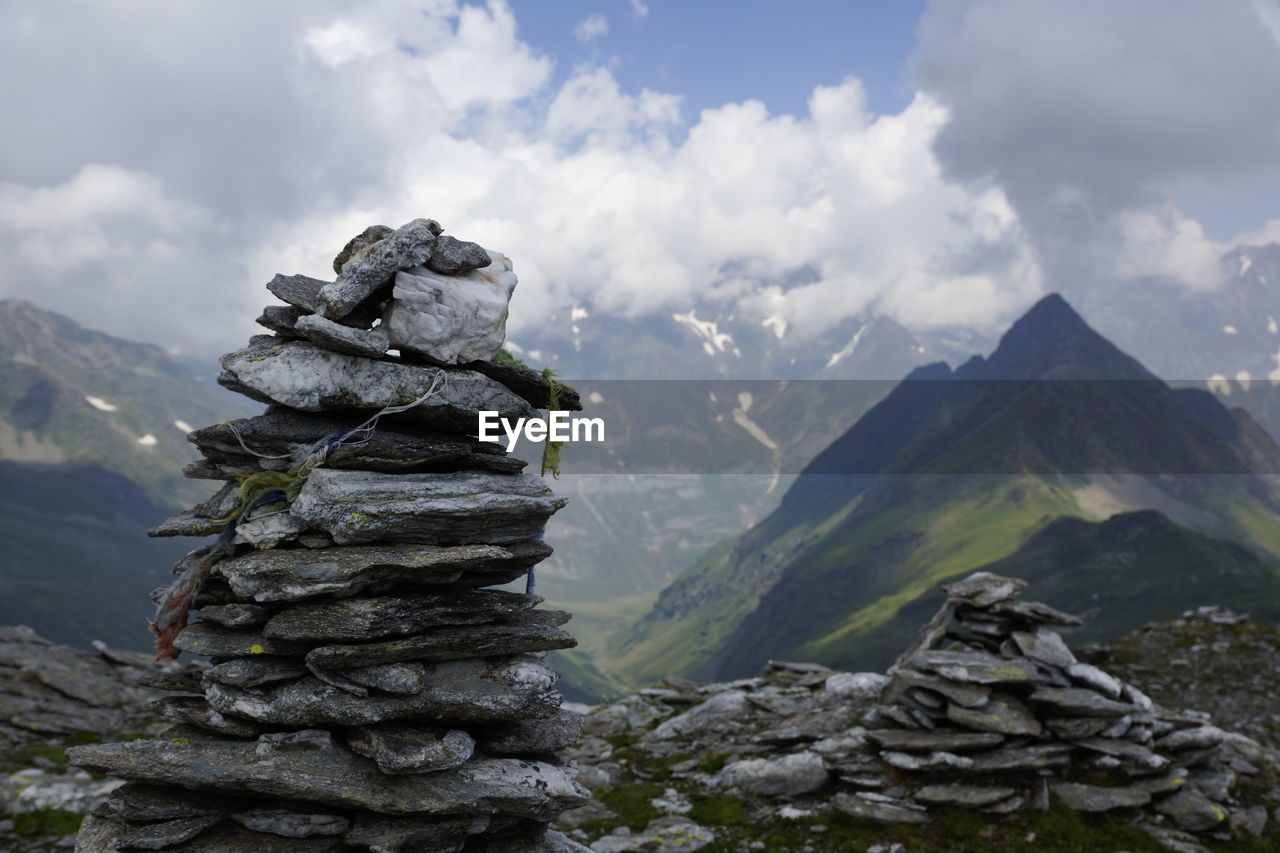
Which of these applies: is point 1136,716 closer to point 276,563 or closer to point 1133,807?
point 1133,807

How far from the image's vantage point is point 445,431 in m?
19.6

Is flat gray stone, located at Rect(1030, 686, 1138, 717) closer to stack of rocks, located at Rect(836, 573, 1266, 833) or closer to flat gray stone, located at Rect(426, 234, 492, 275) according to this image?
Answer: stack of rocks, located at Rect(836, 573, 1266, 833)

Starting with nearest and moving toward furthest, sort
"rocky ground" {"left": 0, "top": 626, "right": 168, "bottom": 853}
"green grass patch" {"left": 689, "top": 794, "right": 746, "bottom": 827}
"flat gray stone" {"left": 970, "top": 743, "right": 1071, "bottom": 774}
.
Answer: "rocky ground" {"left": 0, "top": 626, "right": 168, "bottom": 853} → "flat gray stone" {"left": 970, "top": 743, "right": 1071, "bottom": 774} → "green grass patch" {"left": 689, "top": 794, "right": 746, "bottom": 827}

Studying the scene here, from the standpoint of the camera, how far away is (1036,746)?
93.6 ft

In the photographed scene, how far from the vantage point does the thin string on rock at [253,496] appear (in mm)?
17766

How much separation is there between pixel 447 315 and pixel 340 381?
3.00 metres

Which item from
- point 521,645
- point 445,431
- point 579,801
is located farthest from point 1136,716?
point 445,431

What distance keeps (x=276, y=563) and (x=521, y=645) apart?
6096 mm

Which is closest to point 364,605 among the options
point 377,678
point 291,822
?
point 377,678

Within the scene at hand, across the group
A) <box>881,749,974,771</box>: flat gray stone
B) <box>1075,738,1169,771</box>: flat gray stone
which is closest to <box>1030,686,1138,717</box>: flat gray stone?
<box>1075,738,1169,771</box>: flat gray stone

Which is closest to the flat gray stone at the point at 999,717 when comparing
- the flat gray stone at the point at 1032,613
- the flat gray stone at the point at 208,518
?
the flat gray stone at the point at 1032,613

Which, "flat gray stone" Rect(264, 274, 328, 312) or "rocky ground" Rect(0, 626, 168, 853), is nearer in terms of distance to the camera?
"flat gray stone" Rect(264, 274, 328, 312)

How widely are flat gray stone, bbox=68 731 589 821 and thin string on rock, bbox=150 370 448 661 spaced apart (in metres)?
3.15

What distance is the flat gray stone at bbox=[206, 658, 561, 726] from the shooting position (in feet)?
54.1
